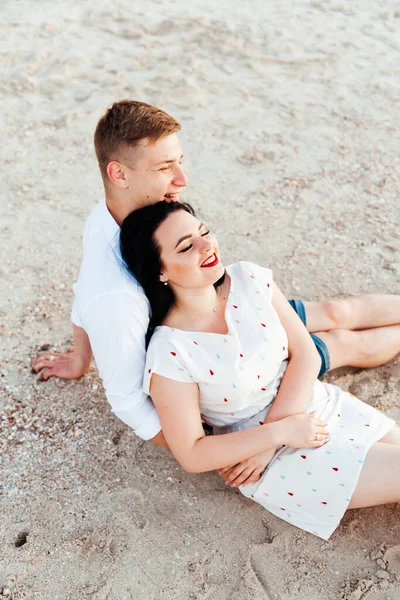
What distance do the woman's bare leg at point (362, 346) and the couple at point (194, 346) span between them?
436 mm

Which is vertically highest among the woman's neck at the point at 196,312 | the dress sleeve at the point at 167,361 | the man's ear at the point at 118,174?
the man's ear at the point at 118,174

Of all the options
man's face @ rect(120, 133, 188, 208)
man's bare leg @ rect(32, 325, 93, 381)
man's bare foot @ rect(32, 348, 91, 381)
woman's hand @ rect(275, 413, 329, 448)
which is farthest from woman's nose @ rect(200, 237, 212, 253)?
man's bare foot @ rect(32, 348, 91, 381)

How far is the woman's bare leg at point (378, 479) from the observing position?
2.67 metres

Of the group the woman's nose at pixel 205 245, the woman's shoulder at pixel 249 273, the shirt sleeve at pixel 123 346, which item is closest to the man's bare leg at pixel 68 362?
the shirt sleeve at pixel 123 346

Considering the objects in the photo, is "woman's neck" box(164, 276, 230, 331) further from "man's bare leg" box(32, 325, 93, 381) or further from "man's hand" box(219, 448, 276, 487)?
"man's bare leg" box(32, 325, 93, 381)

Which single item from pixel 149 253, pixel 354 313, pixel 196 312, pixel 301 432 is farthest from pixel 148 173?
pixel 354 313

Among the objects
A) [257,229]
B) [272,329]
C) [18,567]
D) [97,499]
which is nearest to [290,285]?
[257,229]

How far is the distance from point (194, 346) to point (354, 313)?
4.53ft

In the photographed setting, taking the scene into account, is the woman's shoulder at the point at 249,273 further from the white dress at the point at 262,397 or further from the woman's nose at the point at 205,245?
the woman's nose at the point at 205,245

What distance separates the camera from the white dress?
2605 millimetres

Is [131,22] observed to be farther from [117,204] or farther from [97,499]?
[97,499]

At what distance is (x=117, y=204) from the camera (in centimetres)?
295

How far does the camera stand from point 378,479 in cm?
267

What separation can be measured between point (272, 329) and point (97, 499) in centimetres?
115
